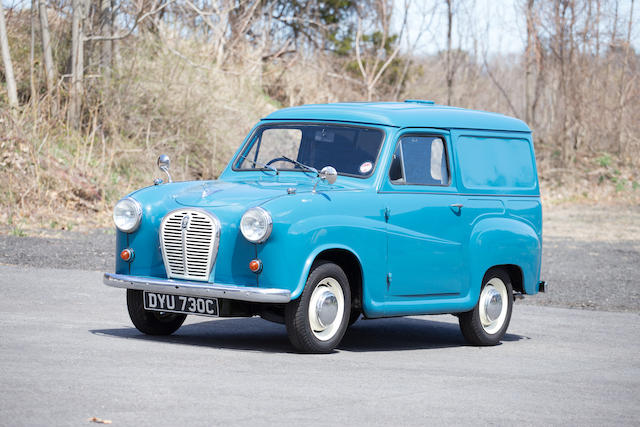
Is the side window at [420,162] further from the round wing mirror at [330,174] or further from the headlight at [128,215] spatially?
the headlight at [128,215]

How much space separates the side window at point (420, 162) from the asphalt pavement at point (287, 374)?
1513 mm

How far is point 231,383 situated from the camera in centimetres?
633

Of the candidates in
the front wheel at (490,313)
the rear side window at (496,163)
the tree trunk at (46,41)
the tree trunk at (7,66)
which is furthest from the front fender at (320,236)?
the tree trunk at (46,41)

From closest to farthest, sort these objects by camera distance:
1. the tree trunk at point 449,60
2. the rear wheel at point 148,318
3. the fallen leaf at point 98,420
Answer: the fallen leaf at point 98,420
the rear wheel at point 148,318
the tree trunk at point 449,60

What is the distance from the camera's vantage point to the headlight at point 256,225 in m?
7.45

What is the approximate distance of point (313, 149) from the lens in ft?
29.5

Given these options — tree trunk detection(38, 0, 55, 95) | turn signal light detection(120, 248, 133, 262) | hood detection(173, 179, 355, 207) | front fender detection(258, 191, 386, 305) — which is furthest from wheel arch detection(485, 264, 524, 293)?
tree trunk detection(38, 0, 55, 95)

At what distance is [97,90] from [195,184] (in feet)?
51.4

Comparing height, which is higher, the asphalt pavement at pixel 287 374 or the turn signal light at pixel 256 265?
the turn signal light at pixel 256 265

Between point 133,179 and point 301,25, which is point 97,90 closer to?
point 133,179

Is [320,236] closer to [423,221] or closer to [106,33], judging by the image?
[423,221]

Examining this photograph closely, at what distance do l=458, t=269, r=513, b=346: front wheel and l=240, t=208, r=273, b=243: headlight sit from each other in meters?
2.74

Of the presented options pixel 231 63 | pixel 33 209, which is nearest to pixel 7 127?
pixel 33 209

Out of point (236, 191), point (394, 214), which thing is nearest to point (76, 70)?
point (236, 191)
